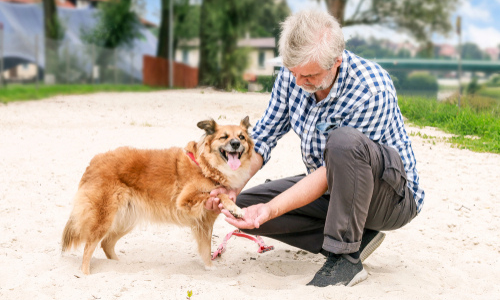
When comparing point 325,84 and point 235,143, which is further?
point 235,143

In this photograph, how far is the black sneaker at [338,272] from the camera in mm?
2725

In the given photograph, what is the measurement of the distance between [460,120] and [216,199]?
6216mm

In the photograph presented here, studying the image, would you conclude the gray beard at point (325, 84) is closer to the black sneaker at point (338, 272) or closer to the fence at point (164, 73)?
the black sneaker at point (338, 272)

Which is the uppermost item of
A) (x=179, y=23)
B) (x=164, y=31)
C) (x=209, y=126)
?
(x=179, y=23)

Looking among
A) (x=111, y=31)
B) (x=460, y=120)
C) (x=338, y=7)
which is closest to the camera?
(x=460, y=120)

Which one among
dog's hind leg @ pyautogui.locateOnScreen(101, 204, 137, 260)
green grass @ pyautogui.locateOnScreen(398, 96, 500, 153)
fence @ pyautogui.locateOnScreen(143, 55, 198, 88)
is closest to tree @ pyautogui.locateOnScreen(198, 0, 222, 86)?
fence @ pyautogui.locateOnScreen(143, 55, 198, 88)

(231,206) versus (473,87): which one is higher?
(473,87)

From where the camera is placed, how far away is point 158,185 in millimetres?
3441

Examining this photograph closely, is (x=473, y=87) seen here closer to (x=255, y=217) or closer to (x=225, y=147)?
(x=225, y=147)

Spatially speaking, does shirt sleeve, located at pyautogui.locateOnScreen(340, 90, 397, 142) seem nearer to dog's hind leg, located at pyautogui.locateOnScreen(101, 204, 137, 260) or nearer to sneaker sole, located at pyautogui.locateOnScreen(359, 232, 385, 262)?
sneaker sole, located at pyautogui.locateOnScreen(359, 232, 385, 262)

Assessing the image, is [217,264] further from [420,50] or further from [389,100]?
[420,50]

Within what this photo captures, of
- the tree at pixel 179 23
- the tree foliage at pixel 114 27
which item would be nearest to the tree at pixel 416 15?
the tree at pixel 179 23

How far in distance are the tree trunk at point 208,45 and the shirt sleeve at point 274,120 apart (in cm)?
616

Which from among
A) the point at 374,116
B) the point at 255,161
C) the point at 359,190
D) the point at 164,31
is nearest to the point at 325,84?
the point at 374,116
